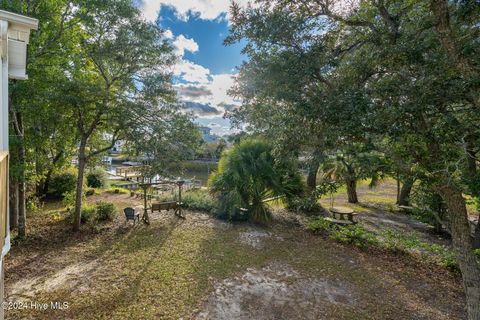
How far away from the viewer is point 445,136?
301cm

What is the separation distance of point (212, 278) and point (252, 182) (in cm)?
387

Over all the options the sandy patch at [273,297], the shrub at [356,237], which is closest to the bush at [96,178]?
the sandy patch at [273,297]

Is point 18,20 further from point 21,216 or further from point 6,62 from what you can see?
point 21,216

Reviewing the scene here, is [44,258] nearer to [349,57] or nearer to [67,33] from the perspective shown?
[67,33]

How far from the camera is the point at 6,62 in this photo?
109 inches

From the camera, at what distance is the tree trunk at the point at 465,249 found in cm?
330

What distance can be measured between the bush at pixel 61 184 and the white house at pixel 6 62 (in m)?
8.97

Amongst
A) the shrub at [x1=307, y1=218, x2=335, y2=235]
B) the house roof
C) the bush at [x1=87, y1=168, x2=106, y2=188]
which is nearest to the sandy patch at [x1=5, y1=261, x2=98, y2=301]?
the house roof

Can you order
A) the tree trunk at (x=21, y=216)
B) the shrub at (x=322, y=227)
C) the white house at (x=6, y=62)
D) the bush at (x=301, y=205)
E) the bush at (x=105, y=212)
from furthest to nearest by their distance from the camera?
the bush at (x=105, y=212), the shrub at (x=322, y=227), the tree trunk at (x=21, y=216), the bush at (x=301, y=205), the white house at (x=6, y=62)

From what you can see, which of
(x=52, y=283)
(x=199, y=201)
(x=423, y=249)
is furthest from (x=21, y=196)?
(x=423, y=249)

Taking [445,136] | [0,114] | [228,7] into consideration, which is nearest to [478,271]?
[445,136]

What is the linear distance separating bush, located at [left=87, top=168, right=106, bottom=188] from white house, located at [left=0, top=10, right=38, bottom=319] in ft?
34.3

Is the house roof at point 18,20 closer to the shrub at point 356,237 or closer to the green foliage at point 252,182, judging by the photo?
the green foliage at point 252,182

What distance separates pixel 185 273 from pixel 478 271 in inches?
190
